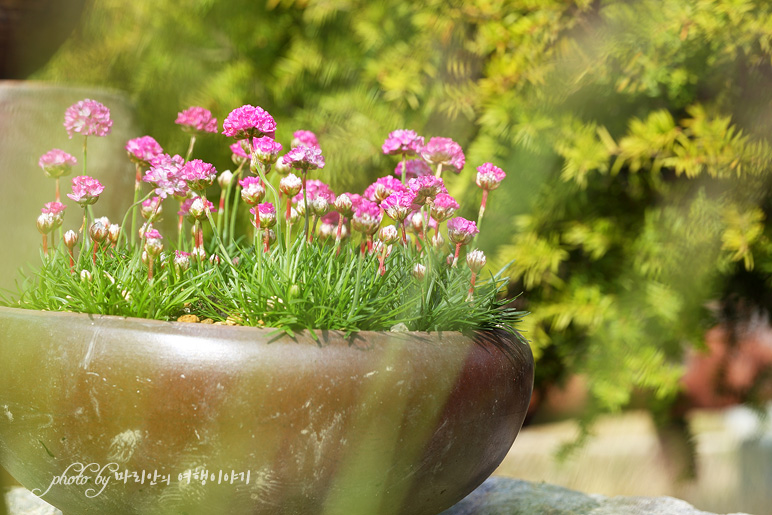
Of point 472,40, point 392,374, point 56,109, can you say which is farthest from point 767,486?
point 56,109

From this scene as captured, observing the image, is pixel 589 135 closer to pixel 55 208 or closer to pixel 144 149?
pixel 144 149

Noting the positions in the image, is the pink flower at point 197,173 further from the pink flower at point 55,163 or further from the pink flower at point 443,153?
the pink flower at point 443,153

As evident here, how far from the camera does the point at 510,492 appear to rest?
186 cm

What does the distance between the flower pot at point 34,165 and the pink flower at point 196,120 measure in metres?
0.99

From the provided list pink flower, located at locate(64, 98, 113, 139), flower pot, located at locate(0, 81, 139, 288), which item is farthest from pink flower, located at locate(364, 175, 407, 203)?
flower pot, located at locate(0, 81, 139, 288)

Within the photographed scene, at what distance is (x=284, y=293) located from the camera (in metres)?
1.17

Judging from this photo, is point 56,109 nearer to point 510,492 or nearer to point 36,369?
point 36,369

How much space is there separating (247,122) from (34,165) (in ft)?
5.06

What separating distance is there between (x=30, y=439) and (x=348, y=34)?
6.02 ft

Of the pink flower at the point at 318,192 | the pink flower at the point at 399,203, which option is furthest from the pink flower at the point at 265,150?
the pink flower at the point at 399,203

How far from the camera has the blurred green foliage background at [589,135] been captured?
75.5 inches

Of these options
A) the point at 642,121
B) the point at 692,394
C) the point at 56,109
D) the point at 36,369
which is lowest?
the point at 692,394

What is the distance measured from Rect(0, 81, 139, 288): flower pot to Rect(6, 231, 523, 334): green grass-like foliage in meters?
1.07

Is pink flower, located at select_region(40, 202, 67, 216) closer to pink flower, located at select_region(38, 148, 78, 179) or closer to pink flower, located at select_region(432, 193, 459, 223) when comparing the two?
pink flower, located at select_region(38, 148, 78, 179)
